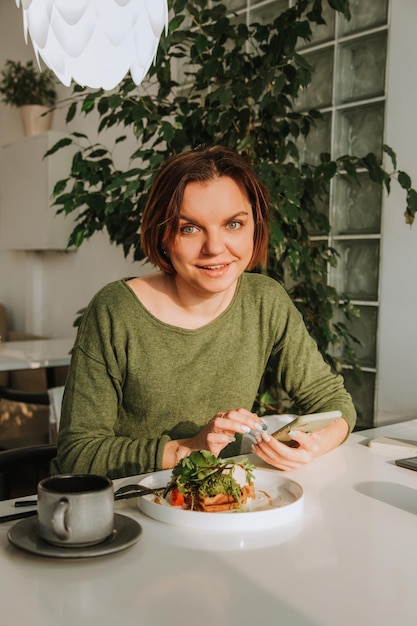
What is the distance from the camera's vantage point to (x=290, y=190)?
2188 millimetres

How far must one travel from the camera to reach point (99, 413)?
54.7 inches

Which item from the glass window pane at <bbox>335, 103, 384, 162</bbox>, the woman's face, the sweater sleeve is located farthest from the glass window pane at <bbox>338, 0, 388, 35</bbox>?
the sweater sleeve

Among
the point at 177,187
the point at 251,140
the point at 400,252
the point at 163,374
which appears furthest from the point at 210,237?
the point at 400,252

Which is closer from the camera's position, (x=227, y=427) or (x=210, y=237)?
(x=227, y=427)

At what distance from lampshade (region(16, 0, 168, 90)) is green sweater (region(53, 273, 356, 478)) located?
46 cm

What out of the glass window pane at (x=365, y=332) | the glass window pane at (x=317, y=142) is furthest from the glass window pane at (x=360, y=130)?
the glass window pane at (x=365, y=332)

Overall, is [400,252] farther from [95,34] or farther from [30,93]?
[30,93]

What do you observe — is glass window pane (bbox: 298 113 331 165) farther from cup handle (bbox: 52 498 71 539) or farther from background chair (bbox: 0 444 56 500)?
cup handle (bbox: 52 498 71 539)

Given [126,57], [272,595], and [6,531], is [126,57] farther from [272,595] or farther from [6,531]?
[272,595]

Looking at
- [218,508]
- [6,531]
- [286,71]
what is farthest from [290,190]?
[6,531]

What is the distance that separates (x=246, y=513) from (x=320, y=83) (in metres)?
2.12

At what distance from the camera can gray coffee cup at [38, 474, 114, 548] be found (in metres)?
0.86

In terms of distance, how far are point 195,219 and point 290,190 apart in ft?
2.49

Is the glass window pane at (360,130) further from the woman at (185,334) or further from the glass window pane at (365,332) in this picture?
the woman at (185,334)
